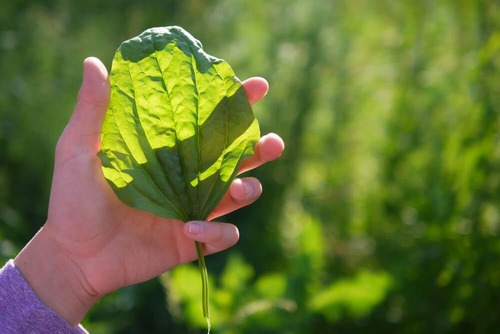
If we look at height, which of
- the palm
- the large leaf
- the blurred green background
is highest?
the large leaf

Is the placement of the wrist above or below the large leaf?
below

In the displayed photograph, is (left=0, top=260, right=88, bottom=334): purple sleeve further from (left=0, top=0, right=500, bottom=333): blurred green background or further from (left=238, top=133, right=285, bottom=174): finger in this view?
(left=0, top=0, right=500, bottom=333): blurred green background

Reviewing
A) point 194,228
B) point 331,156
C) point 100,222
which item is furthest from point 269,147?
point 331,156

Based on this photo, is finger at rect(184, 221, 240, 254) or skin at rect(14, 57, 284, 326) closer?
finger at rect(184, 221, 240, 254)

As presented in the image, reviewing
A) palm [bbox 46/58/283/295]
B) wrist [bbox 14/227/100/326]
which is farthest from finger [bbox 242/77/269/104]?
wrist [bbox 14/227/100/326]

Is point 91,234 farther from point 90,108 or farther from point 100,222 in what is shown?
point 90,108

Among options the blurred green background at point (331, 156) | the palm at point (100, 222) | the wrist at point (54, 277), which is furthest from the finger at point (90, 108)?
the blurred green background at point (331, 156)

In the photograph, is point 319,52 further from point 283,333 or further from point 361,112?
point 283,333

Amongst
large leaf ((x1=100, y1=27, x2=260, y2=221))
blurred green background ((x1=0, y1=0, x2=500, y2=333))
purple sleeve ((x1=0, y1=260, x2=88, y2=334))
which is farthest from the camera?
blurred green background ((x1=0, y1=0, x2=500, y2=333))
